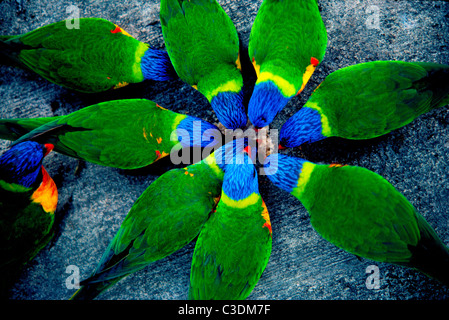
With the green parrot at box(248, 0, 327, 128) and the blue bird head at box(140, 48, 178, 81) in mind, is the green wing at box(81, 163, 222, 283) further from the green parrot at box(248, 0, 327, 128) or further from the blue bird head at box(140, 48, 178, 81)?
the blue bird head at box(140, 48, 178, 81)

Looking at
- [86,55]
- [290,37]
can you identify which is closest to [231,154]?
[290,37]

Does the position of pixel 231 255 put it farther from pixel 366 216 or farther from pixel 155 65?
pixel 155 65

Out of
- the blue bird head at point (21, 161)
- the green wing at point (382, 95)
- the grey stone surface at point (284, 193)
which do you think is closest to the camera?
the green wing at point (382, 95)

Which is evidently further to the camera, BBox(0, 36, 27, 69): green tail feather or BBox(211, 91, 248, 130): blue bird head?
BBox(0, 36, 27, 69): green tail feather

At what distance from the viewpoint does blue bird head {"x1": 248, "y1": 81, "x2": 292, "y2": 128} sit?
1774 mm

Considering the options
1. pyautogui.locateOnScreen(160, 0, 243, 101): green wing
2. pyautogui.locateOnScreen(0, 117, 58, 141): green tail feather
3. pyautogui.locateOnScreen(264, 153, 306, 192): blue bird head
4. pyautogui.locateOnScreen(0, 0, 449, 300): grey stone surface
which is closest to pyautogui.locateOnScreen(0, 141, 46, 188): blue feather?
pyautogui.locateOnScreen(0, 117, 58, 141): green tail feather

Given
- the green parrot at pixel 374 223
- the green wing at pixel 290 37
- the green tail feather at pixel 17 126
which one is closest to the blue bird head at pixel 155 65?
the green wing at pixel 290 37

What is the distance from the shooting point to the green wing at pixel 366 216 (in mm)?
1613

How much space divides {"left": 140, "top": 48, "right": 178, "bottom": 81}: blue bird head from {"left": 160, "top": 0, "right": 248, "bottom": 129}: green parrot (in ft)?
0.48

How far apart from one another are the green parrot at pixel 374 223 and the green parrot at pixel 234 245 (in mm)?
411

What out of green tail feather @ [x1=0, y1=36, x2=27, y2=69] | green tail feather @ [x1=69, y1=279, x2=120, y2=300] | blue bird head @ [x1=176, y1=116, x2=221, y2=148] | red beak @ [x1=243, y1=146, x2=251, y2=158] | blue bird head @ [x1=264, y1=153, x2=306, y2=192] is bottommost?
green tail feather @ [x1=69, y1=279, x2=120, y2=300]

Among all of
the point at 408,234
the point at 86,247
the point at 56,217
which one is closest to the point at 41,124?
the point at 56,217

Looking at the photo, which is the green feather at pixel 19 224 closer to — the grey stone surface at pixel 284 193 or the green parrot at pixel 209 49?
the grey stone surface at pixel 284 193

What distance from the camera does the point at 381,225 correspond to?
1.61 metres
